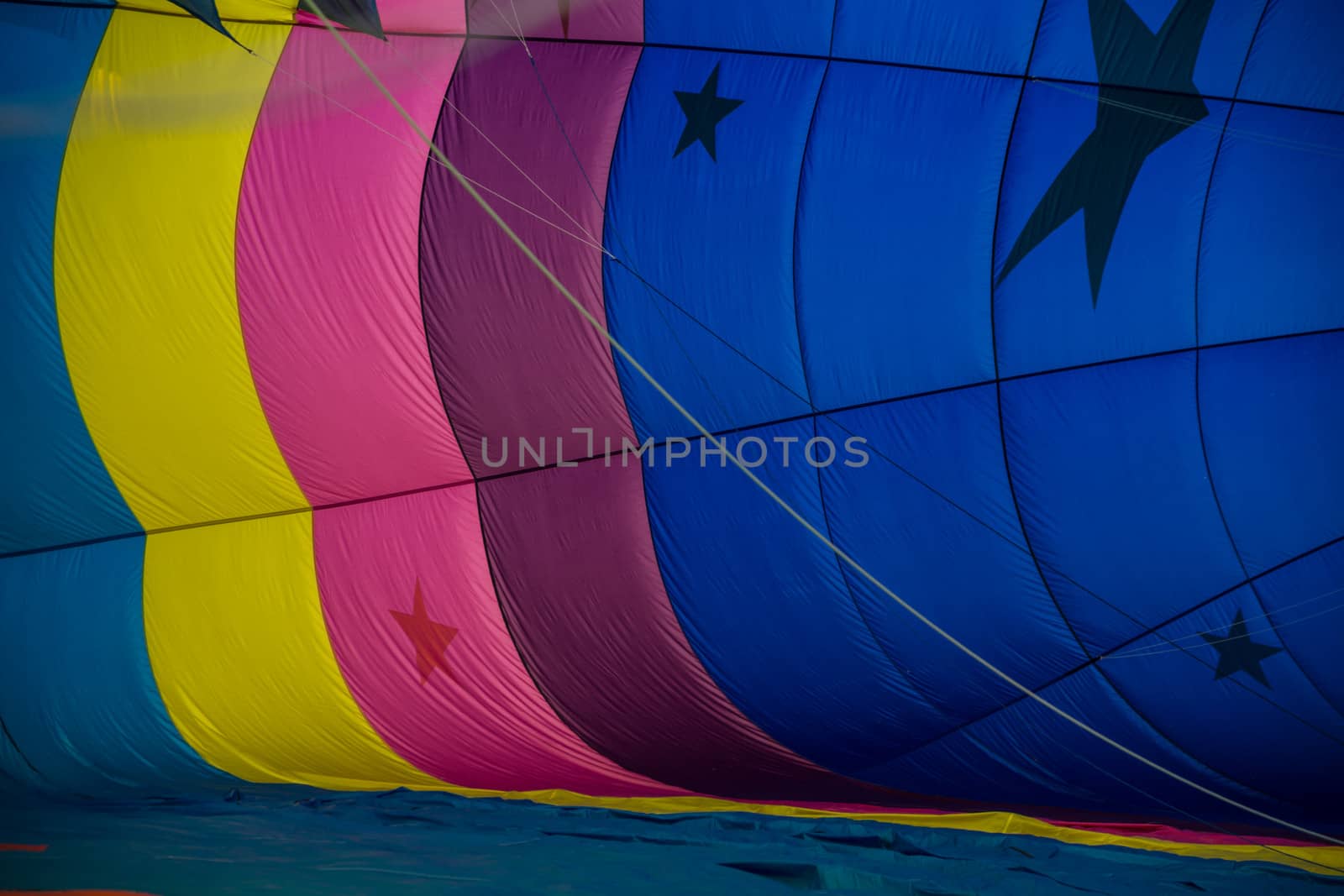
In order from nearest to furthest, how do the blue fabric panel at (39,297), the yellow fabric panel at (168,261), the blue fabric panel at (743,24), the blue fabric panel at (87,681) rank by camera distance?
the blue fabric panel at (743,24) → the yellow fabric panel at (168,261) → the blue fabric panel at (39,297) → the blue fabric panel at (87,681)

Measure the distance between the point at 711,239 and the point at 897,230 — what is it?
564 millimetres

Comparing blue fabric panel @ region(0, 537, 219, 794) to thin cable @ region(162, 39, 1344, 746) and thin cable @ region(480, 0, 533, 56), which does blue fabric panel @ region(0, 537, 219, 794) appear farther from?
thin cable @ region(480, 0, 533, 56)

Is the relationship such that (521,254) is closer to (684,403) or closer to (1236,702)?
(684,403)

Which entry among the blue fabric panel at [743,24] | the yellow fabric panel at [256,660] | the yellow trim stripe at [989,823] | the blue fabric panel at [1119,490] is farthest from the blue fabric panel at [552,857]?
the blue fabric panel at [743,24]

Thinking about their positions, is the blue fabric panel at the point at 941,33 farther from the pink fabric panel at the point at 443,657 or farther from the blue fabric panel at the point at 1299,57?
the pink fabric panel at the point at 443,657

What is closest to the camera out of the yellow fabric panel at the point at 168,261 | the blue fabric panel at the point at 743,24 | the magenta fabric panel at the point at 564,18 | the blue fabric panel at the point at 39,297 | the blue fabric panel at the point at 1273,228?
the blue fabric panel at the point at 1273,228

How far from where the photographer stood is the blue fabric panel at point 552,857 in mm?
3248

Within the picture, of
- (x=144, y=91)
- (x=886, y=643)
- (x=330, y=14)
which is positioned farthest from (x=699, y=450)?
(x=144, y=91)

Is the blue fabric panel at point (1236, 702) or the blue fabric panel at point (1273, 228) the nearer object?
the blue fabric panel at point (1273, 228)

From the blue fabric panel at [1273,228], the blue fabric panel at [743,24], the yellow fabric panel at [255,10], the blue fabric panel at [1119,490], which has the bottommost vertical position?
the blue fabric panel at [1119,490]

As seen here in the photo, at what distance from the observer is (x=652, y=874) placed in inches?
134

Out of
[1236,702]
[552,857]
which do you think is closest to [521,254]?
[552,857]

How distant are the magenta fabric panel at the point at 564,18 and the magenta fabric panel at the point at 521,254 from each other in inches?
1.7

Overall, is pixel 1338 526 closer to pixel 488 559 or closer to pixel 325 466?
pixel 488 559
